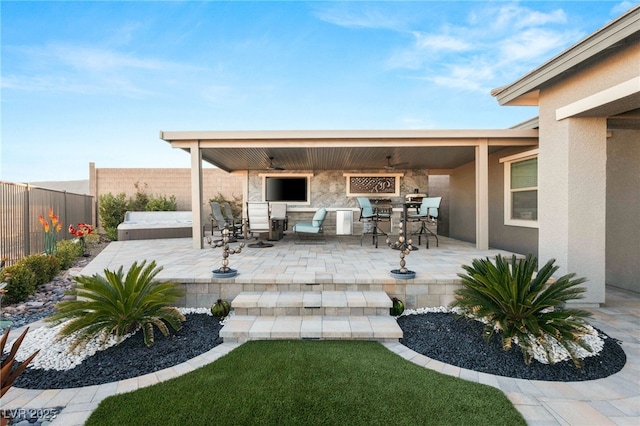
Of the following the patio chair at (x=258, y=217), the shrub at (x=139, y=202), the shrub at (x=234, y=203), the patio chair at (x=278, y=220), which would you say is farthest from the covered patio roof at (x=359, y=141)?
the shrub at (x=139, y=202)

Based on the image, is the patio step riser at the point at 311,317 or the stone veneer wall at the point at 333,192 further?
the stone veneer wall at the point at 333,192

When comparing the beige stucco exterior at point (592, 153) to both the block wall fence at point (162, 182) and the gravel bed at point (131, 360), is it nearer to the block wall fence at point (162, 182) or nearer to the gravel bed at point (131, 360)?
the gravel bed at point (131, 360)

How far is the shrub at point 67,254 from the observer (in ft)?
17.3

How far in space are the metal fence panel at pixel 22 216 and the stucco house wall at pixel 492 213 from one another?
30.7 ft

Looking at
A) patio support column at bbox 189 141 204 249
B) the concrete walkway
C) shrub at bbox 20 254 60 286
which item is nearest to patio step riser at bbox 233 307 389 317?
the concrete walkway

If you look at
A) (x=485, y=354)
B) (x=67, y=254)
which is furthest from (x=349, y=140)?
(x=67, y=254)

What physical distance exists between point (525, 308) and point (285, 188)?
7495mm

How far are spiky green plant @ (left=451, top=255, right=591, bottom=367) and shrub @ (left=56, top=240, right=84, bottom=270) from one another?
22.5ft

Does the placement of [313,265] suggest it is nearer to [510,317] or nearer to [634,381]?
[510,317]

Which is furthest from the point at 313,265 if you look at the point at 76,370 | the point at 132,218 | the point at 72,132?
the point at 72,132

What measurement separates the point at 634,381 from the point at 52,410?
4065 mm

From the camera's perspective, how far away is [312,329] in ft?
8.77

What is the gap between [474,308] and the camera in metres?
2.75

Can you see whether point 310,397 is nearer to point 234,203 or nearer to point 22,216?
point 22,216
